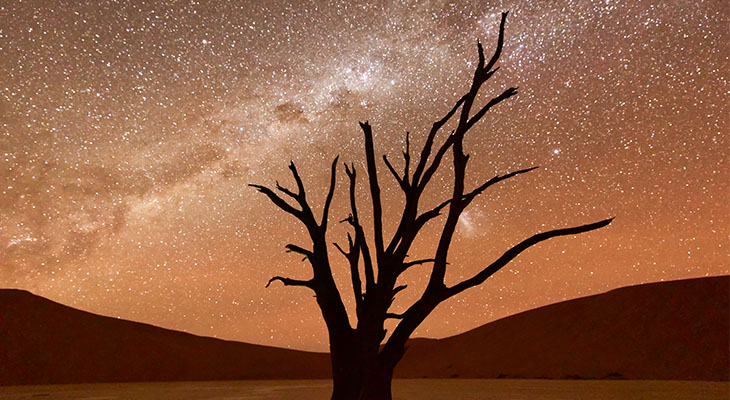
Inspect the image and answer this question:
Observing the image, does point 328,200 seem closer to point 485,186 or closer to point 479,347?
point 485,186

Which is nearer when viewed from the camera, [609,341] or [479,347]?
[609,341]

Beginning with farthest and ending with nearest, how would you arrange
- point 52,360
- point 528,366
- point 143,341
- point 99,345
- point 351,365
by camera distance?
point 143,341
point 99,345
point 52,360
point 528,366
point 351,365

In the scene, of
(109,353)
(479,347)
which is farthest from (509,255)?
(109,353)

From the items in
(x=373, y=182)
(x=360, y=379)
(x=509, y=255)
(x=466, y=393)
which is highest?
(x=373, y=182)

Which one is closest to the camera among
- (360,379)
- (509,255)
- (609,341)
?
(509,255)

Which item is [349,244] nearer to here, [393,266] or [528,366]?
[393,266]

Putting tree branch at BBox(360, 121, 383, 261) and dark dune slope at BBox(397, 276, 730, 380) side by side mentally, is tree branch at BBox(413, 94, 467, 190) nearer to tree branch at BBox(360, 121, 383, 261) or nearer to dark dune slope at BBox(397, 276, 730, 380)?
tree branch at BBox(360, 121, 383, 261)

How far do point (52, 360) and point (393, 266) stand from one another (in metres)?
50.8

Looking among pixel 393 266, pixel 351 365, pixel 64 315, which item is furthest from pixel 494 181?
pixel 64 315

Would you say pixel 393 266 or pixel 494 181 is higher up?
pixel 494 181

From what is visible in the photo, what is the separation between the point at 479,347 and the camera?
176ft

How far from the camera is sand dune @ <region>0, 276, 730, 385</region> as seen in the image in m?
39.0

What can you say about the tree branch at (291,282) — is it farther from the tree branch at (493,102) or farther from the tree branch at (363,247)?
the tree branch at (493,102)

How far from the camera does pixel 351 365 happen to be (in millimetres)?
8898
